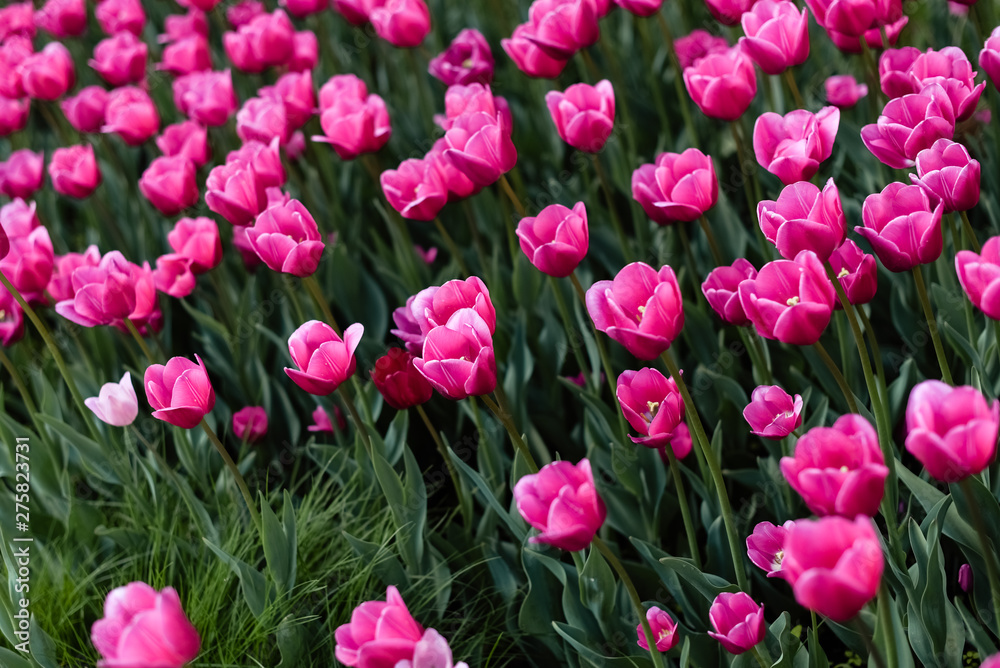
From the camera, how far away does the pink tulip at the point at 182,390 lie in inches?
60.1

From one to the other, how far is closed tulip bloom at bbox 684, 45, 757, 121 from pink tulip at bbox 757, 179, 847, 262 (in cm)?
66

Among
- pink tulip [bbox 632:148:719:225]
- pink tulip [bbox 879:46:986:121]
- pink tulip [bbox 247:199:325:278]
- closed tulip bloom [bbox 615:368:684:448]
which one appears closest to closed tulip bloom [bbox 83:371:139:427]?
pink tulip [bbox 247:199:325:278]

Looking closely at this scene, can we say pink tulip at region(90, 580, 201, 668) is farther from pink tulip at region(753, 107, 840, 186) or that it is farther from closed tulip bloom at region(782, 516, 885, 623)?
pink tulip at region(753, 107, 840, 186)

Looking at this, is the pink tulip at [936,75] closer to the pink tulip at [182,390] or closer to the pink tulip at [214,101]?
the pink tulip at [182,390]

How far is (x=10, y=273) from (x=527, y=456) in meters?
1.29

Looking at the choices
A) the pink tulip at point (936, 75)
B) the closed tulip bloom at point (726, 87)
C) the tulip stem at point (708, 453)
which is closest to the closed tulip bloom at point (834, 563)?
the tulip stem at point (708, 453)

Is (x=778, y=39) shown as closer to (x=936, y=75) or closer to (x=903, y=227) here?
(x=936, y=75)

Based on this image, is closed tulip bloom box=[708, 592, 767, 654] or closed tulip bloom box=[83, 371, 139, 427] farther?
closed tulip bloom box=[83, 371, 139, 427]

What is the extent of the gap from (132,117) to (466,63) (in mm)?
1022

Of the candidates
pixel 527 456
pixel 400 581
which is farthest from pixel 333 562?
pixel 527 456

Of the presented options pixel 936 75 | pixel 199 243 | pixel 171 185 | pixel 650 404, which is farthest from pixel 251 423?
pixel 936 75

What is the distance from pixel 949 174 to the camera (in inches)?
55.3

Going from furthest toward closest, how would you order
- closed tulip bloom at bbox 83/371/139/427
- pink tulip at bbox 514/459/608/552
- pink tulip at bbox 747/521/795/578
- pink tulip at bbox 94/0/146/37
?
pink tulip at bbox 94/0/146/37
closed tulip bloom at bbox 83/371/139/427
pink tulip at bbox 747/521/795/578
pink tulip at bbox 514/459/608/552

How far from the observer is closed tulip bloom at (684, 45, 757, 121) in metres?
1.90
